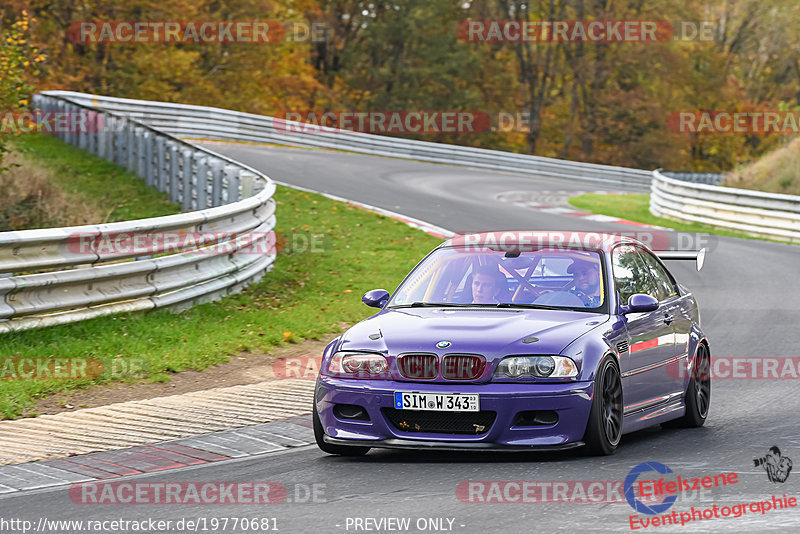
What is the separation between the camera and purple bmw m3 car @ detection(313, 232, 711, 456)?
7102mm

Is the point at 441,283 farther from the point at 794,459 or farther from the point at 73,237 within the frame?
the point at 73,237

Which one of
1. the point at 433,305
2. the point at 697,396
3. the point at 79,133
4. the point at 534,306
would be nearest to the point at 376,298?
the point at 433,305

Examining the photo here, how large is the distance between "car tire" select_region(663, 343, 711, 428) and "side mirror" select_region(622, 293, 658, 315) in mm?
1068

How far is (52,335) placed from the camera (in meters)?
10.7

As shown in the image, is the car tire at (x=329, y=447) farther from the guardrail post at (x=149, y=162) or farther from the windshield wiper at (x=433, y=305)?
the guardrail post at (x=149, y=162)

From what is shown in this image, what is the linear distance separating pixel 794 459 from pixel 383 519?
2834 mm

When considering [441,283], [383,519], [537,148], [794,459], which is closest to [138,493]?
Result: [383,519]

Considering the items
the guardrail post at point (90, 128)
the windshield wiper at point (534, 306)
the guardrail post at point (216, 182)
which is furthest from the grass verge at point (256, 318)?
the windshield wiper at point (534, 306)

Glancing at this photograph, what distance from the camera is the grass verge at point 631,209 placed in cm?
2803

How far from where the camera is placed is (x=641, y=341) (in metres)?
8.20

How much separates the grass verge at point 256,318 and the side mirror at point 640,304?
4.24 m
